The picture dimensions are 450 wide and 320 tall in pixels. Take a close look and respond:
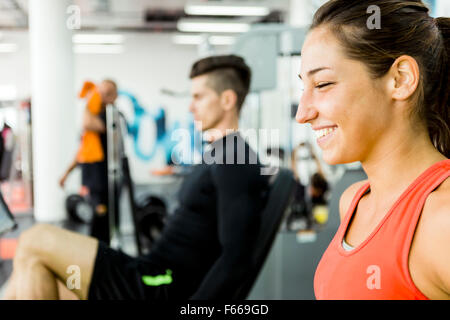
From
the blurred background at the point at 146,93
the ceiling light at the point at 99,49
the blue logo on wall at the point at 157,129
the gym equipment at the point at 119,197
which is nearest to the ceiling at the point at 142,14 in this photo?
the blurred background at the point at 146,93

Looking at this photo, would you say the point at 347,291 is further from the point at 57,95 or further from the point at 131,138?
the point at 131,138

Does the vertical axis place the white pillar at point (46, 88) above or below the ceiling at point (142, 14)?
below

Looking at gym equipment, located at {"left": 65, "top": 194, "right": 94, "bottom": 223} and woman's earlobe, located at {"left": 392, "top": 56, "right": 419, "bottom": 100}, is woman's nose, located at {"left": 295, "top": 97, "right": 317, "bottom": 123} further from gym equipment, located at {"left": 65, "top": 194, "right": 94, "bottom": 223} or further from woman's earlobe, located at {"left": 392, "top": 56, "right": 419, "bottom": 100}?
gym equipment, located at {"left": 65, "top": 194, "right": 94, "bottom": 223}

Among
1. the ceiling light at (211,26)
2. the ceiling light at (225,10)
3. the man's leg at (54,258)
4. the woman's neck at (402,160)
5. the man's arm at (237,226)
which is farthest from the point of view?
the ceiling light at (211,26)

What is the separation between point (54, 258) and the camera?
34.4 inches

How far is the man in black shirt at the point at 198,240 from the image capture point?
874mm

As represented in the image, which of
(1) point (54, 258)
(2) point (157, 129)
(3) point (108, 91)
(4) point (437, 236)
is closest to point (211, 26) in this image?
(2) point (157, 129)

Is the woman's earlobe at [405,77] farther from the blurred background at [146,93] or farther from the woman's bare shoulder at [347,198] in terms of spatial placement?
the woman's bare shoulder at [347,198]

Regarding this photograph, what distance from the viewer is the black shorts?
0.90m

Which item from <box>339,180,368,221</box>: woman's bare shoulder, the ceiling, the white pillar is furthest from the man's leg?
the ceiling

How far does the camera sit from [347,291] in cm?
53

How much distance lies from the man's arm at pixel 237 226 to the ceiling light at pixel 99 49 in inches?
290

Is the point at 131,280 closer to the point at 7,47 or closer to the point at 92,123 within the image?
the point at 7,47

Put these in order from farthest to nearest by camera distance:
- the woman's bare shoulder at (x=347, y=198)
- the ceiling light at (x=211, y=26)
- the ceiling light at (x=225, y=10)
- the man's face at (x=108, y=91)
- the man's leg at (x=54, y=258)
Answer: the ceiling light at (x=211, y=26) → the ceiling light at (x=225, y=10) → the man's face at (x=108, y=91) → the man's leg at (x=54, y=258) → the woman's bare shoulder at (x=347, y=198)
